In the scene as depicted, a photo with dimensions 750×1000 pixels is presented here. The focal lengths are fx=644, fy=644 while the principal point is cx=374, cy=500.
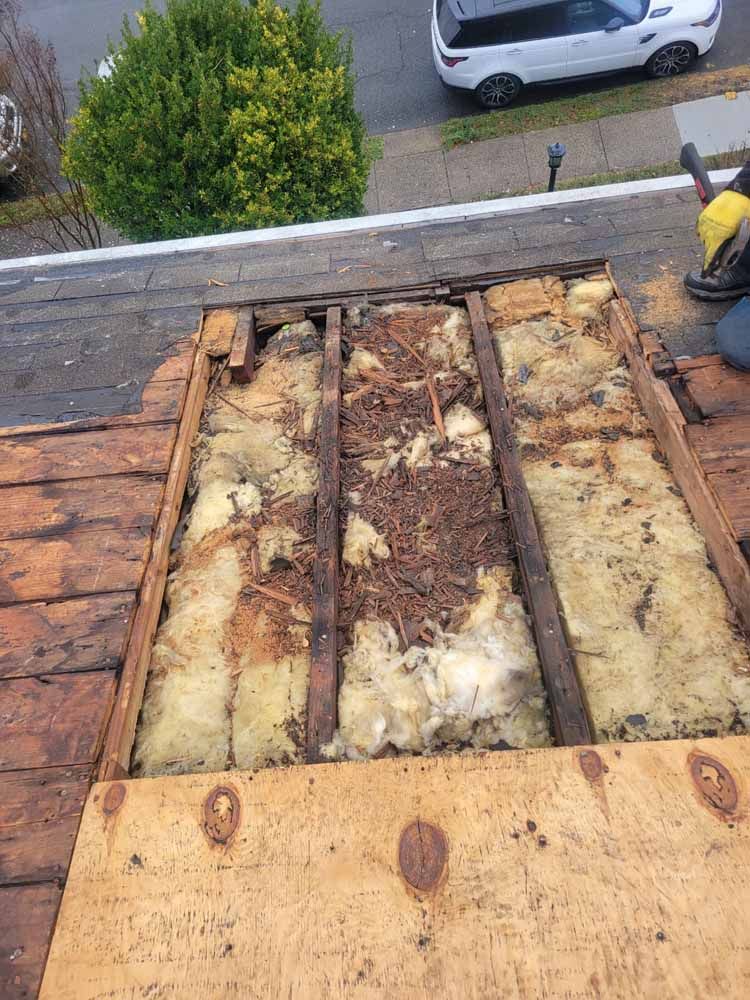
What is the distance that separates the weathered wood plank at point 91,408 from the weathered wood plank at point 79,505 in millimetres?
392

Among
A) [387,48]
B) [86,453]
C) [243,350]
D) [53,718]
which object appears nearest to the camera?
[53,718]

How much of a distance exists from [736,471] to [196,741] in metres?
2.26

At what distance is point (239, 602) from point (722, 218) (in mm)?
2889

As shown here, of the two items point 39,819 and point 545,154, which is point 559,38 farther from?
point 39,819

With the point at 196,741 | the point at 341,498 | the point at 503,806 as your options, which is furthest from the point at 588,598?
the point at 196,741

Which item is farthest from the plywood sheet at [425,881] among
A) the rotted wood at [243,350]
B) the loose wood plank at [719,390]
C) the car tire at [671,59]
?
the car tire at [671,59]

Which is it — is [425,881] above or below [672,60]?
above

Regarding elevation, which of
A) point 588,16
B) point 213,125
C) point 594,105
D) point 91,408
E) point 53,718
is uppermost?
point 213,125

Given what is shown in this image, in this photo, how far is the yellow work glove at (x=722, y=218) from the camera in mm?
3072

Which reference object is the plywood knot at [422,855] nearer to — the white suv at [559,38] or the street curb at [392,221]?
the street curb at [392,221]

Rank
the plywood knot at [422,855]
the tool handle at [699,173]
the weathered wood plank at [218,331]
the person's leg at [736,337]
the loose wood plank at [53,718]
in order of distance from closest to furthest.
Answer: the plywood knot at [422,855], the loose wood plank at [53,718], the person's leg at [736,337], the tool handle at [699,173], the weathered wood plank at [218,331]

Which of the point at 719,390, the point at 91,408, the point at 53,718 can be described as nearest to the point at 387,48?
the point at 91,408

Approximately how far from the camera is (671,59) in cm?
975

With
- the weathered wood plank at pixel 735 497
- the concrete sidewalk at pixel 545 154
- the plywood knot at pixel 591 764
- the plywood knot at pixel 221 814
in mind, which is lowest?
Answer: the concrete sidewalk at pixel 545 154
